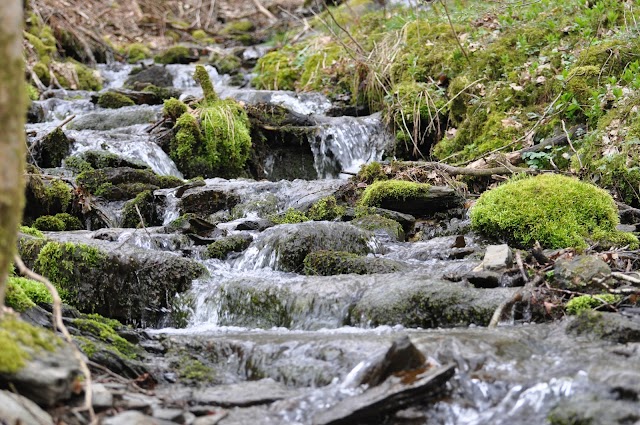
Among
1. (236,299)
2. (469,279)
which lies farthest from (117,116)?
(469,279)

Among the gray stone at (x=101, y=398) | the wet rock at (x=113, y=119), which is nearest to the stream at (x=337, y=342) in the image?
the gray stone at (x=101, y=398)

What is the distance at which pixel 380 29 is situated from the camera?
13398 mm

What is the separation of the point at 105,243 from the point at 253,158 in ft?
17.4

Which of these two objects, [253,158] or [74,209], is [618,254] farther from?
[253,158]

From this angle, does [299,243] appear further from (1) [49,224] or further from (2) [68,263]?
(1) [49,224]

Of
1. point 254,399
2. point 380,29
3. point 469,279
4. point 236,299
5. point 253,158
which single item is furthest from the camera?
point 380,29

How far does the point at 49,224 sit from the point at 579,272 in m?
5.49

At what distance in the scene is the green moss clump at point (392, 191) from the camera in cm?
723

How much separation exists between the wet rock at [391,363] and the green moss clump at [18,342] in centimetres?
150

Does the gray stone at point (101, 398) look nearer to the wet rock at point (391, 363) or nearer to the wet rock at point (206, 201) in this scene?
the wet rock at point (391, 363)

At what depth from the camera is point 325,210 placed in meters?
7.36

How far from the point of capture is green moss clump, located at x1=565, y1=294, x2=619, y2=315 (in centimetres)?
400

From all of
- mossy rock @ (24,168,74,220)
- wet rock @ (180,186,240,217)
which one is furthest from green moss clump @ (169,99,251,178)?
mossy rock @ (24,168,74,220)

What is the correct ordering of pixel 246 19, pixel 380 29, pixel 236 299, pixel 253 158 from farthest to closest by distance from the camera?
pixel 246 19, pixel 380 29, pixel 253 158, pixel 236 299
